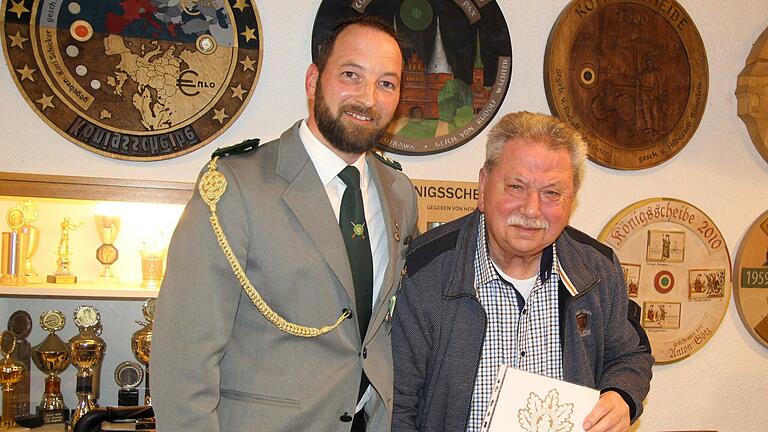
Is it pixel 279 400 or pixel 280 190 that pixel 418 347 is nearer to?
pixel 279 400

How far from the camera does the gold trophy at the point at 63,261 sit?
7.73 feet

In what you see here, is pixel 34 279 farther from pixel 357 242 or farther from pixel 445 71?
pixel 445 71

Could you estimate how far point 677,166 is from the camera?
302cm

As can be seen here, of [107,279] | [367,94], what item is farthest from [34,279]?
[367,94]

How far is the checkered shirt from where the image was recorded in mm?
1820

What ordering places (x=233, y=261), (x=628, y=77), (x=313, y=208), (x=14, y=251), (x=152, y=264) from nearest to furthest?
1. (x=233, y=261)
2. (x=313, y=208)
3. (x=14, y=251)
4. (x=152, y=264)
5. (x=628, y=77)

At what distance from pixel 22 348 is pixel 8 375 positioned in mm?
147

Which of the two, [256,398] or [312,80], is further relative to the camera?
[312,80]

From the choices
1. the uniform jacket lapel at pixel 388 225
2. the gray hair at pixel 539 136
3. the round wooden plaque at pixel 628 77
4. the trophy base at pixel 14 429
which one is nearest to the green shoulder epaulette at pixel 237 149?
the uniform jacket lapel at pixel 388 225

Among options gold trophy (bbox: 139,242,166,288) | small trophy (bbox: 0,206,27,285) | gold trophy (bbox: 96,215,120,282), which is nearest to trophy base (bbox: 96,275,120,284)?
gold trophy (bbox: 96,215,120,282)


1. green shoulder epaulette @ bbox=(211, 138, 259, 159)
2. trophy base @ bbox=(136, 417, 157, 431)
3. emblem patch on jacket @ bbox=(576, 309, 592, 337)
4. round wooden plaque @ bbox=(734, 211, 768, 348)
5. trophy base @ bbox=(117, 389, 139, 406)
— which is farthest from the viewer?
round wooden plaque @ bbox=(734, 211, 768, 348)

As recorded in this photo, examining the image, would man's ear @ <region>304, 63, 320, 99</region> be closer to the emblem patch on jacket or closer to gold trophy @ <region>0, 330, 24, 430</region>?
the emblem patch on jacket

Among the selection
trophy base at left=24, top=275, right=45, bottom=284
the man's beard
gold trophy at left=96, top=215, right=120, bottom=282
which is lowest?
trophy base at left=24, top=275, right=45, bottom=284

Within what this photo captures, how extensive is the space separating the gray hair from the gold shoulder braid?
2.08 feet
